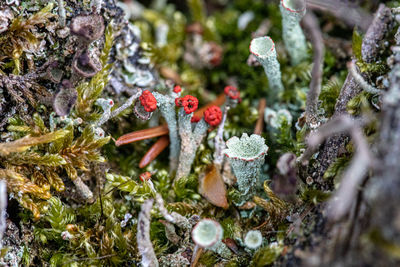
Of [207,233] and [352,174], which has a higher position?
[352,174]

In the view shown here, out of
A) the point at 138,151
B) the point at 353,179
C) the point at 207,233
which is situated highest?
the point at 353,179

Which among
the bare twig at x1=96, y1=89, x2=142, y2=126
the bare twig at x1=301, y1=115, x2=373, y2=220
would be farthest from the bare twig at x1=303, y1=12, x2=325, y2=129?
the bare twig at x1=96, y1=89, x2=142, y2=126

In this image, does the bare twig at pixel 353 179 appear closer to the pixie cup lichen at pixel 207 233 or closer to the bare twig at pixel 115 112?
the pixie cup lichen at pixel 207 233

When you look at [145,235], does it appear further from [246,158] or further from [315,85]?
[315,85]

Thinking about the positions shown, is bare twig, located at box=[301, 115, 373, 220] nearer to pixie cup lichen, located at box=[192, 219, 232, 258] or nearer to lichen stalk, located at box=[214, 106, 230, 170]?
pixie cup lichen, located at box=[192, 219, 232, 258]

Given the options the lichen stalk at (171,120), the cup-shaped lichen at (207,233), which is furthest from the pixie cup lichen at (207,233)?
the lichen stalk at (171,120)

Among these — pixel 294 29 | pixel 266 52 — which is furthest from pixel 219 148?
pixel 294 29
